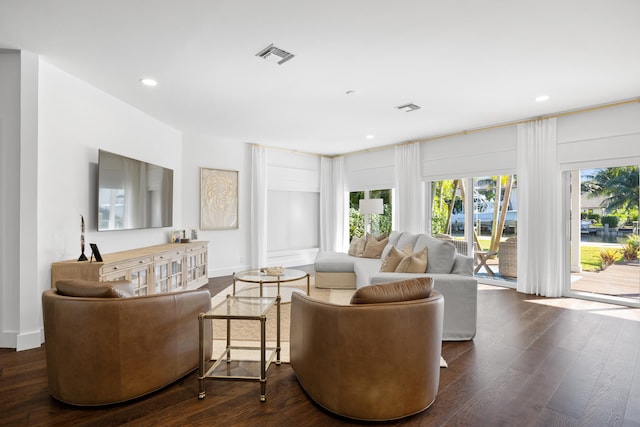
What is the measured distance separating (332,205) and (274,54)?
17.8 ft

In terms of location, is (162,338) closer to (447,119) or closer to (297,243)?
(447,119)

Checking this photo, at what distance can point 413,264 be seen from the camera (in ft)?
12.0

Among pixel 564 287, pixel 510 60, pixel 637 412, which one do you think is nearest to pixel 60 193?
pixel 510 60

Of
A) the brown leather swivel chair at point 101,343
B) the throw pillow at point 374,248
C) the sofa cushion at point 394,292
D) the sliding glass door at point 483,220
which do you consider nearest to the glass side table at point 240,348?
the brown leather swivel chair at point 101,343

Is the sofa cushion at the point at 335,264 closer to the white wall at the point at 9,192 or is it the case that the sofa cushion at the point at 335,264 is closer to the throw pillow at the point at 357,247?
the throw pillow at the point at 357,247

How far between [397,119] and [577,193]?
2765 millimetres

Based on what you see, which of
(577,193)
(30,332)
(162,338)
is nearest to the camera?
(162,338)

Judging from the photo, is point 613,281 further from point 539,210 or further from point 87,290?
point 87,290

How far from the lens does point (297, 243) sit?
8.08 m

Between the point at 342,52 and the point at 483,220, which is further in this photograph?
the point at 483,220

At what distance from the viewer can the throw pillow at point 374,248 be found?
570 centimetres

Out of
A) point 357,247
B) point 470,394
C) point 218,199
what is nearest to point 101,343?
point 470,394

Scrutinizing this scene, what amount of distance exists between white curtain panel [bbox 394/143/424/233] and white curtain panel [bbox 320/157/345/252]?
1.65 meters

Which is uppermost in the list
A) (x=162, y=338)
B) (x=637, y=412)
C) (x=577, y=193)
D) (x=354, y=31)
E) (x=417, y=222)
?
(x=354, y=31)
